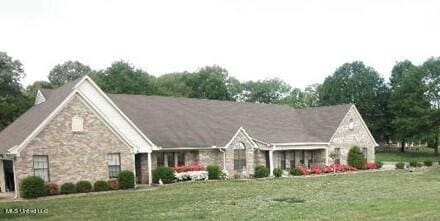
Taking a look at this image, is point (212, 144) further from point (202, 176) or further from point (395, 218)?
point (395, 218)

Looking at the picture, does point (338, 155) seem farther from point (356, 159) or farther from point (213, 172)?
point (213, 172)

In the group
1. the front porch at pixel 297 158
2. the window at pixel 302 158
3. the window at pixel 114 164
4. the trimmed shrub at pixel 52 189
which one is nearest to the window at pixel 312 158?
the front porch at pixel 297 158

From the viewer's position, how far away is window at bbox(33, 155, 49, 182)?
24500mm

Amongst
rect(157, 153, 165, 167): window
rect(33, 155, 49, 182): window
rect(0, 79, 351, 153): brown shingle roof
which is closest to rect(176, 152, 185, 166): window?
rect(0, 79, 351, 153): brown shingle roof

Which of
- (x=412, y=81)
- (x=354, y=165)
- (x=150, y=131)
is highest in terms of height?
Answer: (x=412, y=81)

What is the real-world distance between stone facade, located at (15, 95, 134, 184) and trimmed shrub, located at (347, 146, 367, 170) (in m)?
21.4

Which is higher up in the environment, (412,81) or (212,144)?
(412,81)

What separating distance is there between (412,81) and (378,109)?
1187cm

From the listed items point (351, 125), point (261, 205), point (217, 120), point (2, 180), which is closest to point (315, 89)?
point (351, 125)

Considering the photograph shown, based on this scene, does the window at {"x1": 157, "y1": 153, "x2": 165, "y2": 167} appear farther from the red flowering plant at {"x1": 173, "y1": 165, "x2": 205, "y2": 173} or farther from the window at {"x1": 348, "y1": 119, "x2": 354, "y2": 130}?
the window at {"x1": 348, "y1": 119, "x2": 354, "y2": 130}

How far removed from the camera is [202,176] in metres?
30.9

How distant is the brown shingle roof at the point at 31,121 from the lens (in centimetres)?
2484

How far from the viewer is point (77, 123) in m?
25.5

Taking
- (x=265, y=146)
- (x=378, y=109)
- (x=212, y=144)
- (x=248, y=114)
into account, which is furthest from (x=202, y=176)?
(x=378, y=109)
